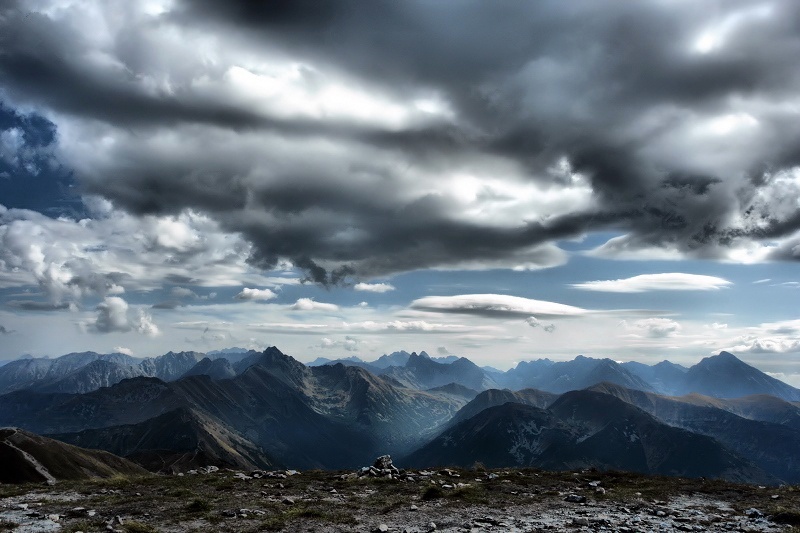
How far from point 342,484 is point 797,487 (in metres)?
33.2

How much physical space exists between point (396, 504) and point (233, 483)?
16.2 m

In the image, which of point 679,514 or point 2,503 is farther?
point 2,503

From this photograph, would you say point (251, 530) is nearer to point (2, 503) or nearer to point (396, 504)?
point (396, 504)

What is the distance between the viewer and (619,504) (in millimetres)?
26844

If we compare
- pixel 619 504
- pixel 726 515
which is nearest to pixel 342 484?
pixel 619 504

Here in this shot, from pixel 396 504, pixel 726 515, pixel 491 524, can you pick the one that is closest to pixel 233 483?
pixel 396 504

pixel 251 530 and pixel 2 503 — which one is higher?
pixel 251 530

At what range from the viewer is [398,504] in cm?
2681

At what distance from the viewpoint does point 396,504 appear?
1052 inches

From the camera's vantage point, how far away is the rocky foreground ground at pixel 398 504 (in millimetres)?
21781

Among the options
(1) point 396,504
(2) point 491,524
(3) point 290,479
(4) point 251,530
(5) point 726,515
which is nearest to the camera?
(4) point 251,530

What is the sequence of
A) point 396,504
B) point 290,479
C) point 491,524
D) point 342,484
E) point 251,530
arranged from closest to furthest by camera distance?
point 251,530
point 491,524
point 396,504
point 342,484
point 290,479

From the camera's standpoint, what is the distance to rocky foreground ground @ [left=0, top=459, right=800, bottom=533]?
21.8m

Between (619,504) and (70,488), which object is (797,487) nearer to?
(619,504)
